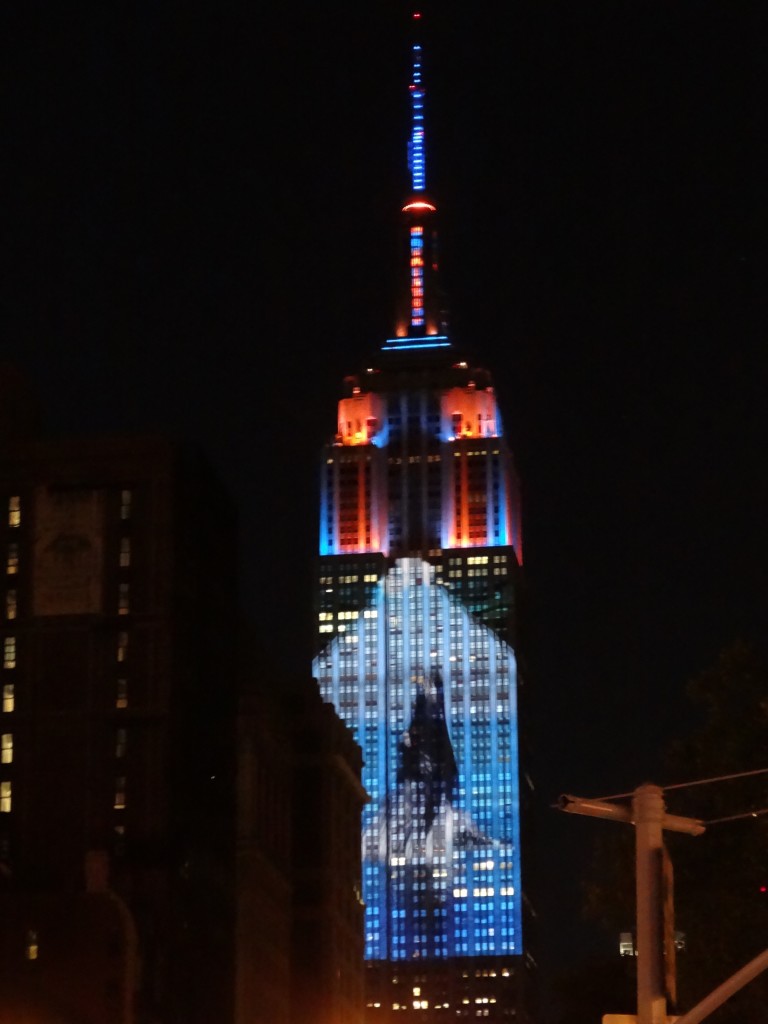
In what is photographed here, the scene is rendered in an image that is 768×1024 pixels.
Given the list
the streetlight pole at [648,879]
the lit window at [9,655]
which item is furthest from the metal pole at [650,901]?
the lit window at [9,655]

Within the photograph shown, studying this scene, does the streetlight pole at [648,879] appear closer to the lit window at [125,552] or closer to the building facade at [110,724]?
the building facade at [110,724]

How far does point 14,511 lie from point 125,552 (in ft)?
35.6

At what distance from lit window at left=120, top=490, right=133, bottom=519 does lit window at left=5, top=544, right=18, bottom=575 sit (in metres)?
9.74

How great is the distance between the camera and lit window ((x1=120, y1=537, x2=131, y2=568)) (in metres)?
194

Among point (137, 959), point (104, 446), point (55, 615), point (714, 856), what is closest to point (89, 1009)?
point (137, 959)

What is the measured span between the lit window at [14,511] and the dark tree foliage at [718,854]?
118 meters

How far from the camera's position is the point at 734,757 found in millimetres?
82375

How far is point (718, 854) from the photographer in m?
81.9

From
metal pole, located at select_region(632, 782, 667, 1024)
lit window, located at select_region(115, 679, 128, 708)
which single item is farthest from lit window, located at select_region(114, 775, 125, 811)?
metal pole, located at select_region(632, 782, 667, 1024)

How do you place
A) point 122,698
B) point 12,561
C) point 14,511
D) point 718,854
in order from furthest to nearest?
point 14,511
point 12,561
point 122,698
point 718,854

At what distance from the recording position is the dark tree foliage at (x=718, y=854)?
7975cm

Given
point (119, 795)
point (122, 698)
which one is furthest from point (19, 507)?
point (119, 795)

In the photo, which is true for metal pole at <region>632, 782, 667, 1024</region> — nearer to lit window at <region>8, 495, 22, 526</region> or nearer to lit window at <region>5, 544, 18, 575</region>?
lit window at <region>5, 544, 18, 575</region>

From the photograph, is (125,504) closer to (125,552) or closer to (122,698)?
(125,552)
